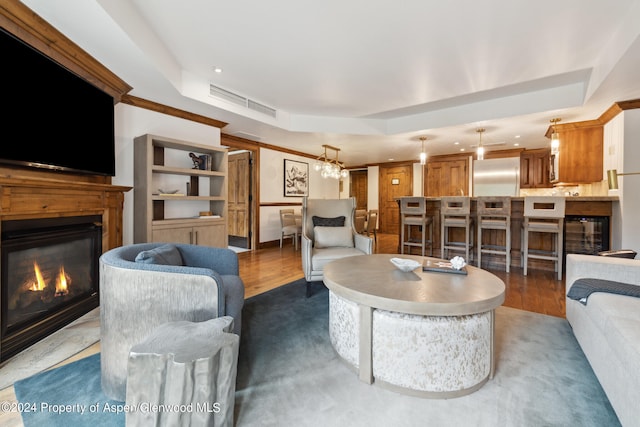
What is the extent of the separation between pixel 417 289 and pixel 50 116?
2934 mm

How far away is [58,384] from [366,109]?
448cm

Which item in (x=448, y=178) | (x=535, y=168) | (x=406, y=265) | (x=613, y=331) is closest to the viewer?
(x=613, y=331)

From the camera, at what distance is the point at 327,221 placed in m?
3.55

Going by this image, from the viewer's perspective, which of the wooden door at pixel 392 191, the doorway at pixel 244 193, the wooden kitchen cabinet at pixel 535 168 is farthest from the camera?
the wooden door at pixel 392 191

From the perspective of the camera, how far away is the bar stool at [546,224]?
12.0ft

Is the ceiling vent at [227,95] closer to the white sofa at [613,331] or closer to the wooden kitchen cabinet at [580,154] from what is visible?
the white sofa at [613,331]

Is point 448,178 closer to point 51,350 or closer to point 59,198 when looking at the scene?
point 59,198

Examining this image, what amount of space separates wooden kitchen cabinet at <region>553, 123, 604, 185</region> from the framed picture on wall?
5.04 meters

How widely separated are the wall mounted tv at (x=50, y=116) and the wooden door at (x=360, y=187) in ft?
24.7

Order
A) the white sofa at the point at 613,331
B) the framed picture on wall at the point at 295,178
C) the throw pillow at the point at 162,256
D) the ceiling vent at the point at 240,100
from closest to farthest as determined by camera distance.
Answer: the white sofa at the point at 613,331 < the throw pillow at the point at 162,256 < the ceiling vent at the point at 240,100 < the framed picture on wall at the point at 295,178

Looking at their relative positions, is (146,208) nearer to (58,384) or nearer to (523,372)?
(58,384)

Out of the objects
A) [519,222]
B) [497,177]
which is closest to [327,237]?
[519,222]

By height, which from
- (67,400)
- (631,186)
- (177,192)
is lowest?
(67,400)

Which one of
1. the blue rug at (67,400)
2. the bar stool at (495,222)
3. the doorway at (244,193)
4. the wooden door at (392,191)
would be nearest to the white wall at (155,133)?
the doorway at (244,193)
